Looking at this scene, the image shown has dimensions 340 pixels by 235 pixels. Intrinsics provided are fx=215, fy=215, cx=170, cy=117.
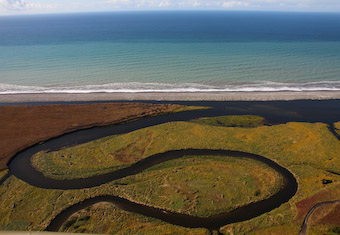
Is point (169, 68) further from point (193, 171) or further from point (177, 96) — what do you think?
point (193, 171)

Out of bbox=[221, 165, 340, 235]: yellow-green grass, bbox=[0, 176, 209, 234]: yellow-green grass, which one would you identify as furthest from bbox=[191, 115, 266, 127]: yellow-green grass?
bbox=[0, 176, 209, 234]: yellow-green grass

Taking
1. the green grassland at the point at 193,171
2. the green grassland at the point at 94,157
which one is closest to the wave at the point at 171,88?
the green grassland at the point at 193,171

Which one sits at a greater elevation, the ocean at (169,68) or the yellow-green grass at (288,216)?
the ocean at (169,68)

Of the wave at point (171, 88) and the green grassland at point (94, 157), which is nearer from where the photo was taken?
the green grassland at point (94, 157)

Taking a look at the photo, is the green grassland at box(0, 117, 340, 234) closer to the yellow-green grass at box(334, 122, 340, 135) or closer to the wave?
the yellow-green grass at box(334, 122, 340, 135)

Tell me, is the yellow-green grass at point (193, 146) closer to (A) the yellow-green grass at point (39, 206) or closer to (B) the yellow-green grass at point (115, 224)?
(A) the yellow-green grass at point (39, 206)
